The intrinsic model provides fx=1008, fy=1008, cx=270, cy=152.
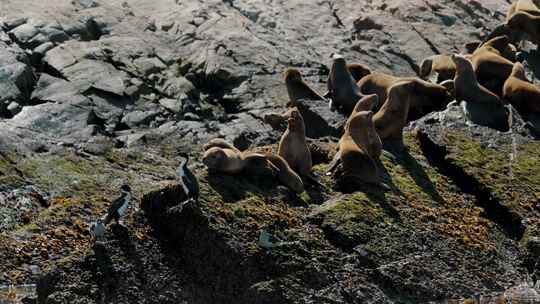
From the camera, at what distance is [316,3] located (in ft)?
95.3

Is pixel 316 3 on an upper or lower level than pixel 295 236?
lower

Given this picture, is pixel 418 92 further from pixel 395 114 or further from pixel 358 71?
pixel 358 71

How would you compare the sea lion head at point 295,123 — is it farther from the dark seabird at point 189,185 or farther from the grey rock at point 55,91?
the grey rock at point 55,91

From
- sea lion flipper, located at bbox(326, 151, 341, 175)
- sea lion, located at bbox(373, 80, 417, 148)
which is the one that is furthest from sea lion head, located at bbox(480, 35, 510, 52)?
sea lion flipper, located at bbox(326, 151, 341, 175)

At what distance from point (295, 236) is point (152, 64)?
9.34 meters

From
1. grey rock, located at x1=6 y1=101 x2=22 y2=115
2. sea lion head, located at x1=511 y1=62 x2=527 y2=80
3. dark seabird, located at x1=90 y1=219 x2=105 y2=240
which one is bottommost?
grey rock, located at x1=6 y1=101 x2=22 y2=115

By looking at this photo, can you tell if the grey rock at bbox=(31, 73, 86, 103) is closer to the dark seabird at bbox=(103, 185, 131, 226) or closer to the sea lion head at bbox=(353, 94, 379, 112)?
the sea lion head at bbox=(353, 94, 379, 112)

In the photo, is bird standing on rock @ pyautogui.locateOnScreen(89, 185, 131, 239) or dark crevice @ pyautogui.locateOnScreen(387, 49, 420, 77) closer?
bird standing on rock @ pyautogui.locateOnScreen(89, 185, 131, 239)

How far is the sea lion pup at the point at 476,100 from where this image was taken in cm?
1941

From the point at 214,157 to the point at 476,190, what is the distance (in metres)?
4.93

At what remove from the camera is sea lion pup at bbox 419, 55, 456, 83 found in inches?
882

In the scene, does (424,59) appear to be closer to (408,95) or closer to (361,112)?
(408,95)

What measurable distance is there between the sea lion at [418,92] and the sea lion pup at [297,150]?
3.48 m

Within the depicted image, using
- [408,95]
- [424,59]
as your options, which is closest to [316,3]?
[424,59]
